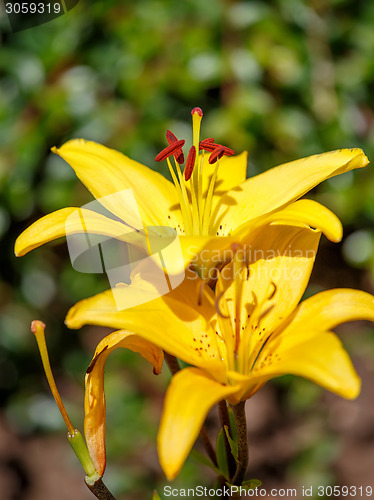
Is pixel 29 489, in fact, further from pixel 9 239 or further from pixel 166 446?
pixel 166 446

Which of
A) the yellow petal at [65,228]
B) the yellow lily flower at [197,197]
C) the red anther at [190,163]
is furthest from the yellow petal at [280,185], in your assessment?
the yellow petal at [65,228]

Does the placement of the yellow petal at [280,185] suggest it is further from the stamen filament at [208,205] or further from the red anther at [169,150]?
the red anther at [169,150]

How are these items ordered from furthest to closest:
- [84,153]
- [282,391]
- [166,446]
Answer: [282,391] → [84,153] → [166,446]

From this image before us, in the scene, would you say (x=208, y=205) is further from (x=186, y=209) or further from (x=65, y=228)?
(x=65, y=228)

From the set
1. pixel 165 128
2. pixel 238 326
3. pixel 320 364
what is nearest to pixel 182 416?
pixel 320 364

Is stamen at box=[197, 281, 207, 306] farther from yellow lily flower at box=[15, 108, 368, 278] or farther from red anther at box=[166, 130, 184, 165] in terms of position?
red anther at box=[166, 130, 184, 165]

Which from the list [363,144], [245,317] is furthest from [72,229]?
[363,144]

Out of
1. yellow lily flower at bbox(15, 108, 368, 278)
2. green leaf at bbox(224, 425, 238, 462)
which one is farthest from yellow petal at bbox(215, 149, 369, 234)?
green leaf at bbox(224, 425, 238, 462)
